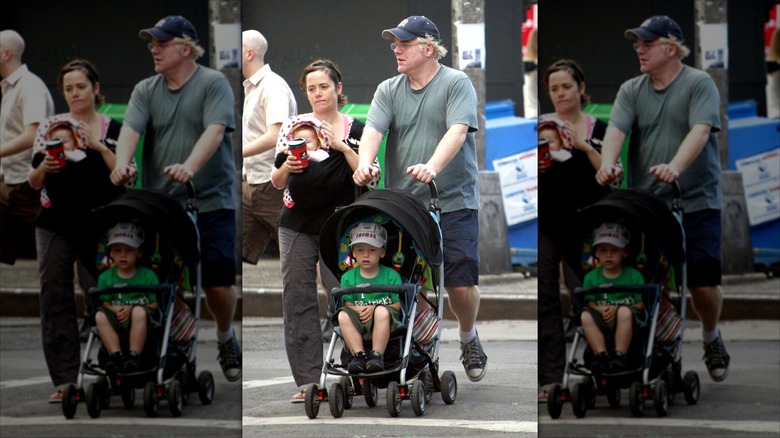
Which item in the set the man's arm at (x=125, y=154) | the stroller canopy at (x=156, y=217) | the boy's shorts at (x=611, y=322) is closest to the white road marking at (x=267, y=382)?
the stroller canopy at (x=156, y=217)

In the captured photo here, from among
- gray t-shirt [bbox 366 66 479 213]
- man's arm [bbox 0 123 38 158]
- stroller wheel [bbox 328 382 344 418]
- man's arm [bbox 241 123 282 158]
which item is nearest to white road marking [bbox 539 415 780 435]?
stroller wheel [bbox 328 382 344 418]

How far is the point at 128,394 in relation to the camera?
→ 4.55m

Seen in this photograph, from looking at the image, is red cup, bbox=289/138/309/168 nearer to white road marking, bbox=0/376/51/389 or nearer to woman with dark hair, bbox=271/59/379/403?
woman with dark hair, bbox=271/59/379/403

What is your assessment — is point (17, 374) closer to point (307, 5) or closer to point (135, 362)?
point (135, 362)

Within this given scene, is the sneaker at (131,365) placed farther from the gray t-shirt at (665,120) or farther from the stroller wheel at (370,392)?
the gray t-shirt at (665,120)

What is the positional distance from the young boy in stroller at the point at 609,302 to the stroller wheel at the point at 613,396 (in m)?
0.06

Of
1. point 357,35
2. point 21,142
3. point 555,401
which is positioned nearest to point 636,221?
point 555,401

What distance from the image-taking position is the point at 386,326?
490 cm

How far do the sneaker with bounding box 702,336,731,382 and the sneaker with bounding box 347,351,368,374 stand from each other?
1.32 m

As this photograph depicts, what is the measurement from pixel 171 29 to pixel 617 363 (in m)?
1.96

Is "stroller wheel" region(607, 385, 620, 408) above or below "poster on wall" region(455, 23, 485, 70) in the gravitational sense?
below

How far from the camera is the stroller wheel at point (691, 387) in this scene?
433 centimetres

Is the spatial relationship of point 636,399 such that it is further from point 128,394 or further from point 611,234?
point 128,394

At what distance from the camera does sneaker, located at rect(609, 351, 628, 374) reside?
4.34 meters
